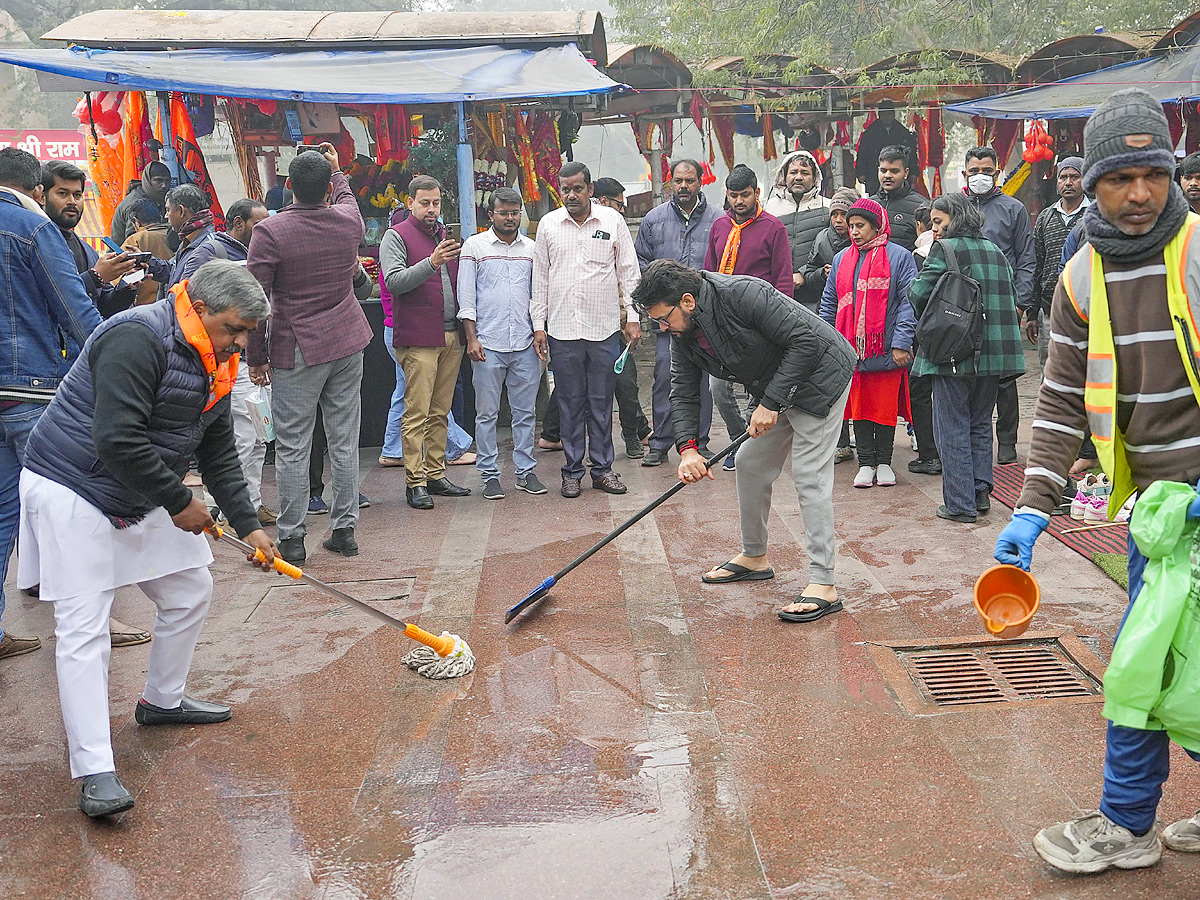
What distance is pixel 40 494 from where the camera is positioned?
3.48 m

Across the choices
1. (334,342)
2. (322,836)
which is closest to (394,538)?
(334,342)

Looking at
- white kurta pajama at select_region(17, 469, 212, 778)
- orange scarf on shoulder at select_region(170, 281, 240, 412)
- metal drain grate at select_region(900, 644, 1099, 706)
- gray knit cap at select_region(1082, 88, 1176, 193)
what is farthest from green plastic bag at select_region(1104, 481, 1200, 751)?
white kurta pajama at select_region(17, 469, 212, 778)

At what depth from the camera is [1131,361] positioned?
113 inches

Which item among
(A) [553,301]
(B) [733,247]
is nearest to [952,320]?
(B) [733,247]

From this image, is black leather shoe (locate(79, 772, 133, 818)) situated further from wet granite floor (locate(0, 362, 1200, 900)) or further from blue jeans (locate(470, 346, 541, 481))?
blue jeans (locate(470, 346, 541, 481))

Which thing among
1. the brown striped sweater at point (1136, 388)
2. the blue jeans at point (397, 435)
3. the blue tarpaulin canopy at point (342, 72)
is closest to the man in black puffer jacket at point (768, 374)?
the brown striped sweater at point (1136, 388)

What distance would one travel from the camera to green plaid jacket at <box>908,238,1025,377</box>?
6195mm

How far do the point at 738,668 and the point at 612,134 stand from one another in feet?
166

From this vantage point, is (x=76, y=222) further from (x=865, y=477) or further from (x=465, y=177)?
(x=865, y=477)

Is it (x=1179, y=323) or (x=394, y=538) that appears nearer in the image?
(x=1179, y=323)

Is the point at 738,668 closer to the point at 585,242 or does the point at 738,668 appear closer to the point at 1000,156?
the point at 585,242

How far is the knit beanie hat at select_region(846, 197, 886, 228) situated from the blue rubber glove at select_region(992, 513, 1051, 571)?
4.25 m

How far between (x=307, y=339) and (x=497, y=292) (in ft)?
5.58

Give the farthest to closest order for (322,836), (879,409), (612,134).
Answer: (612,134) < (879,409) < (322,836)
